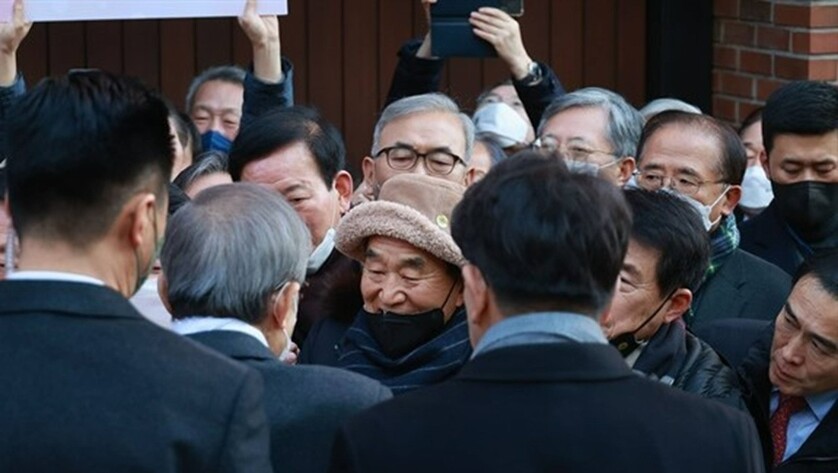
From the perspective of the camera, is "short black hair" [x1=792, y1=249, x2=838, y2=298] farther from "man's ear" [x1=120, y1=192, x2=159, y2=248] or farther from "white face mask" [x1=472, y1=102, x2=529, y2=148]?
"white face mask" [x1=472, y1=102, x2=529, y2=148]

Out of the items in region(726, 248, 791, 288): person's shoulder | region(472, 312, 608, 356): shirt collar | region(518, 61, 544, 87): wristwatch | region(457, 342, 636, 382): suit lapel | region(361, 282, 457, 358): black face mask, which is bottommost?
region(726, 248, 791, 288): person's shoulder

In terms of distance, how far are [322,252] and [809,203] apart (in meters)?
1.57

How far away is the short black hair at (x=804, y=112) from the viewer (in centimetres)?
524

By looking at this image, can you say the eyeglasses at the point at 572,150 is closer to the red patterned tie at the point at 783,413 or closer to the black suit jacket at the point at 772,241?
the black suit jacket at the point at 772,241

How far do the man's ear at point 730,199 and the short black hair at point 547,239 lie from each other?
2.35 m

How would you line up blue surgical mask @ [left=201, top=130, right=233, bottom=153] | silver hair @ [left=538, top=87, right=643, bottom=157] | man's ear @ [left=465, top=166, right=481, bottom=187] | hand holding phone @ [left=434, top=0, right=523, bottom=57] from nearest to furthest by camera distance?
man's ear @ [left=465, top=166, right=481, bottom=187], hand holding phone @ [left=434, top=0, right=523, bottom=57], silver hair @ [left=538, top=87, right=643, bottom=157], blue surgical mask @ [left=201, top=130, right=233, bottom=153]

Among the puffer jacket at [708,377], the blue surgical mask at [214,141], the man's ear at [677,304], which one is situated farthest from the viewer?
the blue surgical mask at [214,141]

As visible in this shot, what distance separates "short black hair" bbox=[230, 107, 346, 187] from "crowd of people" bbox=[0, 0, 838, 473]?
369 mm

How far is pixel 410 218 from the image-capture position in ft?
12.6

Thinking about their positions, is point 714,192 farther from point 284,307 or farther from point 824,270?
point 284,307

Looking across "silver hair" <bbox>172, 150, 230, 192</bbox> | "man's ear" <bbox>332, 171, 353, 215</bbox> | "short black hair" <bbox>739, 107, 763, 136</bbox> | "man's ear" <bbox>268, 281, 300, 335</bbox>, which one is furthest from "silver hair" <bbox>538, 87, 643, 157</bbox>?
"man's ear" <bbox>268, 281, 300, 335</bbox>

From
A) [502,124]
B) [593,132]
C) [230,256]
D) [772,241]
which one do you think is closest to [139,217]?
[230,256]

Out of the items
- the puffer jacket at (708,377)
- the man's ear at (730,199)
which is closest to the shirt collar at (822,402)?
the puffer jacket at (708,377)

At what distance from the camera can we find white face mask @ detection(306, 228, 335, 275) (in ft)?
15.0
